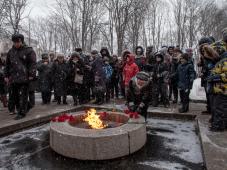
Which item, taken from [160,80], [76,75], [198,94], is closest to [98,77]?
[76,75]

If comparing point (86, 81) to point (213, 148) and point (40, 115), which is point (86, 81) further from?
point (213, 148)

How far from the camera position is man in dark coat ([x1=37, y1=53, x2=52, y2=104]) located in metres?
9.69

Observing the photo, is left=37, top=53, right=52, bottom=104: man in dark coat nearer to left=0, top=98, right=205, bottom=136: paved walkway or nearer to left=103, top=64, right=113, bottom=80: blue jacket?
left=0, top=98, right=205, bottom=136: paved walkway

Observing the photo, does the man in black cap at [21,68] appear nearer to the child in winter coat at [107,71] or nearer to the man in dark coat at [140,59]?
the child in winter coat at [107,71]

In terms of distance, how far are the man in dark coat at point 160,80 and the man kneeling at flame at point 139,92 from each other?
8.01 feet

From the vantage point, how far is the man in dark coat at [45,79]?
969 centimetres

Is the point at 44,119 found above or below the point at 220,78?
below

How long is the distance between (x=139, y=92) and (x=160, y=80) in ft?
9.03

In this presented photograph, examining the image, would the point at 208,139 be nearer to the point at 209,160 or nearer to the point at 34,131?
the point at 209,160

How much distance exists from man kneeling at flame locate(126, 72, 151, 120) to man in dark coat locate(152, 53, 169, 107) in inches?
96.1

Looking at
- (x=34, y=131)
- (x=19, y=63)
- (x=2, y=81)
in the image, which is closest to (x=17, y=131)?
(x=34, y=131)

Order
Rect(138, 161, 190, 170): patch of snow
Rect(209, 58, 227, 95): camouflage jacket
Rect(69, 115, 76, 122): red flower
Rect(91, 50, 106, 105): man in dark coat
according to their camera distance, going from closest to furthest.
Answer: Rect(138, 161, 190, 170): patch of snow
Rect(209, 58, 227, 95): camouflage jacket
Rect(69, 115, 76, 122): red flower
Rect(91, 50, 106, 105): man in dark coat

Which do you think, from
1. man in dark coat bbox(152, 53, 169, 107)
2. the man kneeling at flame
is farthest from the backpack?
man in dark coat bbox(152, 53, 169, 107)

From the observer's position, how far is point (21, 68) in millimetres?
7176
